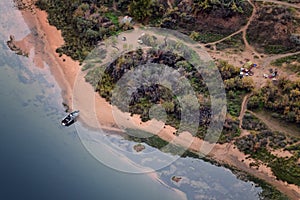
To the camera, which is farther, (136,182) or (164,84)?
(164,84)

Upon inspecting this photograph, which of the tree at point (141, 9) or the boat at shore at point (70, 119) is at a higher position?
the tree at point (141, 9)

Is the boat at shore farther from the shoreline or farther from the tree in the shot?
the tree

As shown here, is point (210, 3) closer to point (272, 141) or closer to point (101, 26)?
point (101, 26)

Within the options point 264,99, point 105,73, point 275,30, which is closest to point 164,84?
point 105,73

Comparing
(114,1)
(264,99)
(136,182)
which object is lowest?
(136,182)

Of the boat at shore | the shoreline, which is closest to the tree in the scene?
the shoreline

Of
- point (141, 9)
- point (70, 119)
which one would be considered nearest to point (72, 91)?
point (70, 119)

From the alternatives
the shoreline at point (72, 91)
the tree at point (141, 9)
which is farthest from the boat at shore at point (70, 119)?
the tree at point (141, 9)

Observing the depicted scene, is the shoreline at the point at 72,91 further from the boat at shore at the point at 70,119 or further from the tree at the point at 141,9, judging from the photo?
the tree at the point at 141,9
